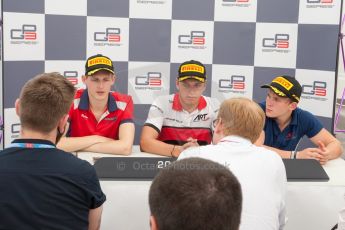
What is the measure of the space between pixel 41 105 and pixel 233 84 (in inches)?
93.8

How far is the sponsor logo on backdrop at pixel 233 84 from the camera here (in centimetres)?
353

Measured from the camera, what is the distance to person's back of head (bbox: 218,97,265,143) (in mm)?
1638

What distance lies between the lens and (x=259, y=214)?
1475 mm

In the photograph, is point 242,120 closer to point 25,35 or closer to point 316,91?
point 316,91

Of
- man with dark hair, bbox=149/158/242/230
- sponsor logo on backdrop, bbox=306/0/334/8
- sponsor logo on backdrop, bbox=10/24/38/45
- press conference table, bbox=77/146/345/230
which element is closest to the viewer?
man with dark hair, bbox=149/158/242/230

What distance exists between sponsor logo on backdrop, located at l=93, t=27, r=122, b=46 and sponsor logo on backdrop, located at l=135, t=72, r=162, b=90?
338mm

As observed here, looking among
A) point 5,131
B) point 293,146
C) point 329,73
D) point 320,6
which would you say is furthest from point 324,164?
point 5,131

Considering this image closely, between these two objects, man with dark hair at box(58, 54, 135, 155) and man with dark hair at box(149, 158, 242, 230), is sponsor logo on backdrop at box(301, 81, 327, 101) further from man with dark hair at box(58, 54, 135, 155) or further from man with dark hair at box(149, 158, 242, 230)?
man with dark hair at box(149, 158, 242, 230)

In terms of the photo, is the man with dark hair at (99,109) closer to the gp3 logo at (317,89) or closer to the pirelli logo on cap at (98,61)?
the pirelli logo on cap at (98,61)

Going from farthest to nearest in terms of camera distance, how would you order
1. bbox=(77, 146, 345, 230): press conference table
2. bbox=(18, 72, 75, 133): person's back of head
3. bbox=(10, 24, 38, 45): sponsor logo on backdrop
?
1. bbox=(10, 24, 38, 45): sponsor logo on backdrop
2. bbox=(77, 146, 345, 230): press conference table
3. bbox=(18, 72, 75, 133): person's back of head

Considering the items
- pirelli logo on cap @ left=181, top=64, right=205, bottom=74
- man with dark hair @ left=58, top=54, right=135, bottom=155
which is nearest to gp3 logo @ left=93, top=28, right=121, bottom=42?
man with dark hair @ left=58, top=54, right=135, bottom=155

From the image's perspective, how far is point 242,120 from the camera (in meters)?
1.65

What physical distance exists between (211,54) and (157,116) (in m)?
0.94

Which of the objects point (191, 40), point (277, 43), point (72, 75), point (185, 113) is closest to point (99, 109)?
point (185, 113)
